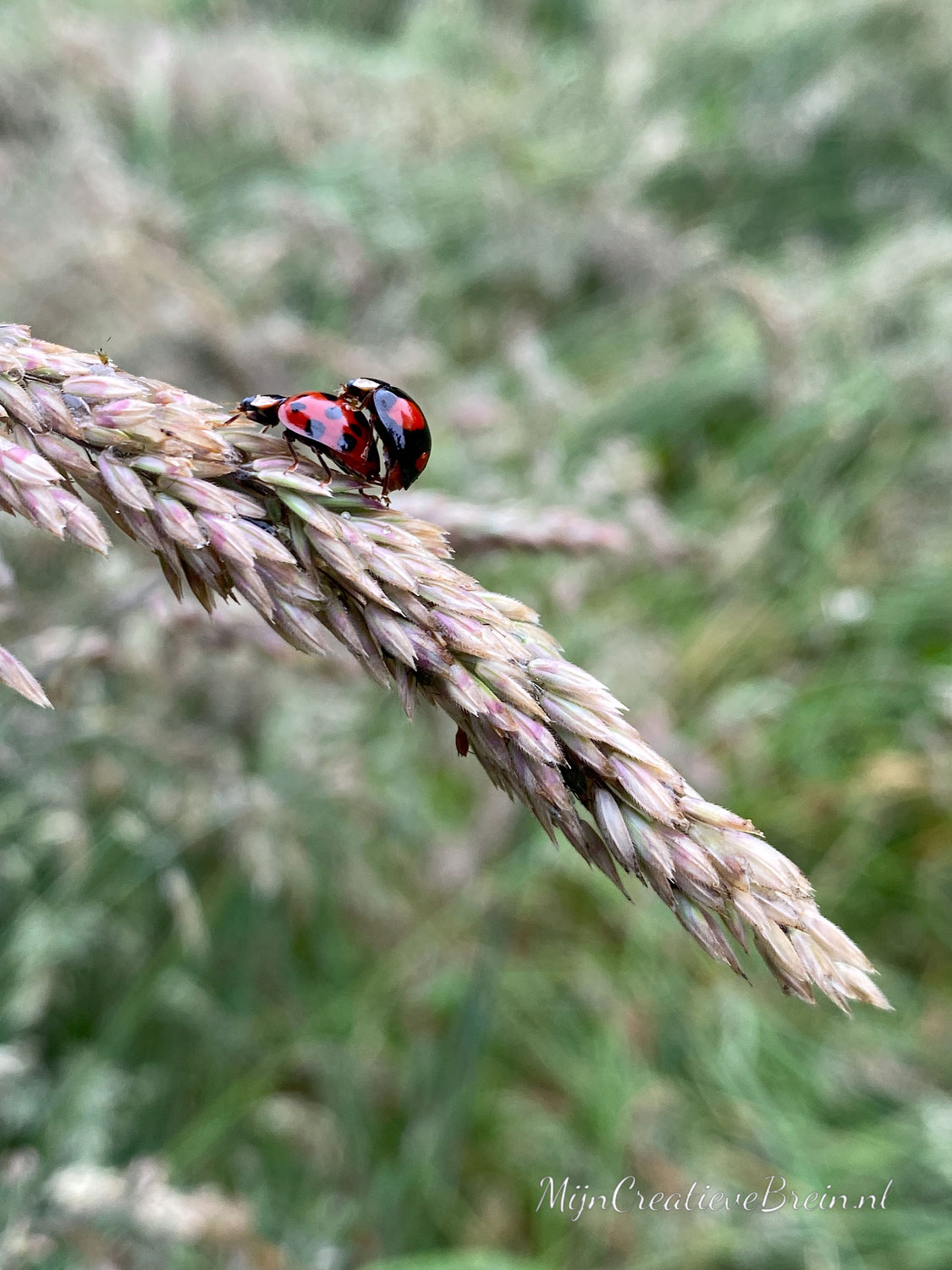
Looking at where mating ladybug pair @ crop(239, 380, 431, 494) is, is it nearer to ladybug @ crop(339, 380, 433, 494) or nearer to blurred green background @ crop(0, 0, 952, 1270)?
ladybug @ crop(339, 380, 433, 494)

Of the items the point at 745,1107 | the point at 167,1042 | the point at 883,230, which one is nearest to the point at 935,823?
the point at 745,1107

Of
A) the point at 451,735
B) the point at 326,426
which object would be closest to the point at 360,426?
the point at 326,426

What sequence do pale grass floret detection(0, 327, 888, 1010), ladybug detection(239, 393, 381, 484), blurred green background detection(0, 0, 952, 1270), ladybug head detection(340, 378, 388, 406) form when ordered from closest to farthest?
pale grass floret detection(0, 327, 888, 1010) → ladybug detection(239, 393, 381, 484) → ladybug head detection(340, 378, 388, 406) → blurred green background detection(0, 0, 952, 1270)

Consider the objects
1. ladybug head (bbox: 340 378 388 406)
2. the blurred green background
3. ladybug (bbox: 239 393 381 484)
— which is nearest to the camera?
ladybug (bbox: 239 393 381 484)

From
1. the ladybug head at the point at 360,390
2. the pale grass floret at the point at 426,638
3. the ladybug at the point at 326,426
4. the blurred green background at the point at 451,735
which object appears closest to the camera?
the pale grass floret at the point at 426,638

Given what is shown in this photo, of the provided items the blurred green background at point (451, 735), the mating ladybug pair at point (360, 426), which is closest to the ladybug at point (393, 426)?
the mating ladybug pair at point (360, 426)

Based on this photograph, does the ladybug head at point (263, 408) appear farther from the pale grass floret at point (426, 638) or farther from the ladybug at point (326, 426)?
the pale grass floret at point (426, 638)

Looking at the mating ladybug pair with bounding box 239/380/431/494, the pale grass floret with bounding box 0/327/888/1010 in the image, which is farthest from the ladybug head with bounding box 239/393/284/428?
the pale grass floret with bounding box 0/327/888/1010
